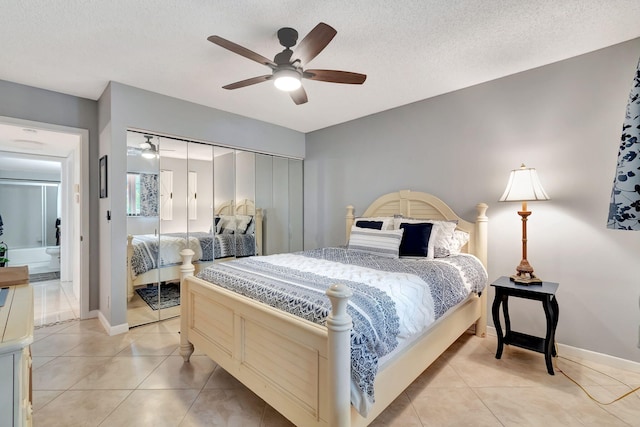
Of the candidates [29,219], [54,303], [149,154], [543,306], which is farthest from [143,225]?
[29,219]

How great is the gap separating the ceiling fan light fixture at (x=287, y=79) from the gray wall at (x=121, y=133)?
1768 millimetres

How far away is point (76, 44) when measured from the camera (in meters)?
2.27

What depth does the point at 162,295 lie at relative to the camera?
132 inches

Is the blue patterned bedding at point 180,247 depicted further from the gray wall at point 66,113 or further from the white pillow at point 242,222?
the gray wall at point 66,113

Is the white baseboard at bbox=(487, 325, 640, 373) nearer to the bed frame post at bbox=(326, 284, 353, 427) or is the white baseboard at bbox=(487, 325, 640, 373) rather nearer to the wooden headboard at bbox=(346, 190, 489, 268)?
the wooden headboard at bbox=(346, 190, 489, 268)

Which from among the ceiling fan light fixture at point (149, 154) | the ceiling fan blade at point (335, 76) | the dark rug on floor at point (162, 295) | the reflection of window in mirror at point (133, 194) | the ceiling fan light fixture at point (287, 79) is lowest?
the dark rug on floor at point (162, 295)

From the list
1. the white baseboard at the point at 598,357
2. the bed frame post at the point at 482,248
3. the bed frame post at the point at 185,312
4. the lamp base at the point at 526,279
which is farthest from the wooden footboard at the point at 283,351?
the white baseboard at the point at 598,357

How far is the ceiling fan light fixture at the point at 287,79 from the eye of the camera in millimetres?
2051

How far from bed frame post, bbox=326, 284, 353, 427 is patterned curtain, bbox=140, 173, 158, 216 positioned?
2.75m

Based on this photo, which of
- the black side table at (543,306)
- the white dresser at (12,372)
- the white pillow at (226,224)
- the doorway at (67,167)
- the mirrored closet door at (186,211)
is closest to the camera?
the white dresser at (12,372)

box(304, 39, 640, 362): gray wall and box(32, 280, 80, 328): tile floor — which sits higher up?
box(304, 39, 640, 362): gray wall

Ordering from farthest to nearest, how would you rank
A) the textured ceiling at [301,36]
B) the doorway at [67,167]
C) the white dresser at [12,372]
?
the doorway at [67,167] < the textured ceiling at [301,36] < the white dresser at [12,372]

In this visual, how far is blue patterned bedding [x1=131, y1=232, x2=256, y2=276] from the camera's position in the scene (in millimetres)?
3191

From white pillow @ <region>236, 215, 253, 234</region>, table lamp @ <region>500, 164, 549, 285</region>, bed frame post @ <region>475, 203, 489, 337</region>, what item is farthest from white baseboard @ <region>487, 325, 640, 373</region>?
white pillow @ <region>236, 215, 253, 234</region>
